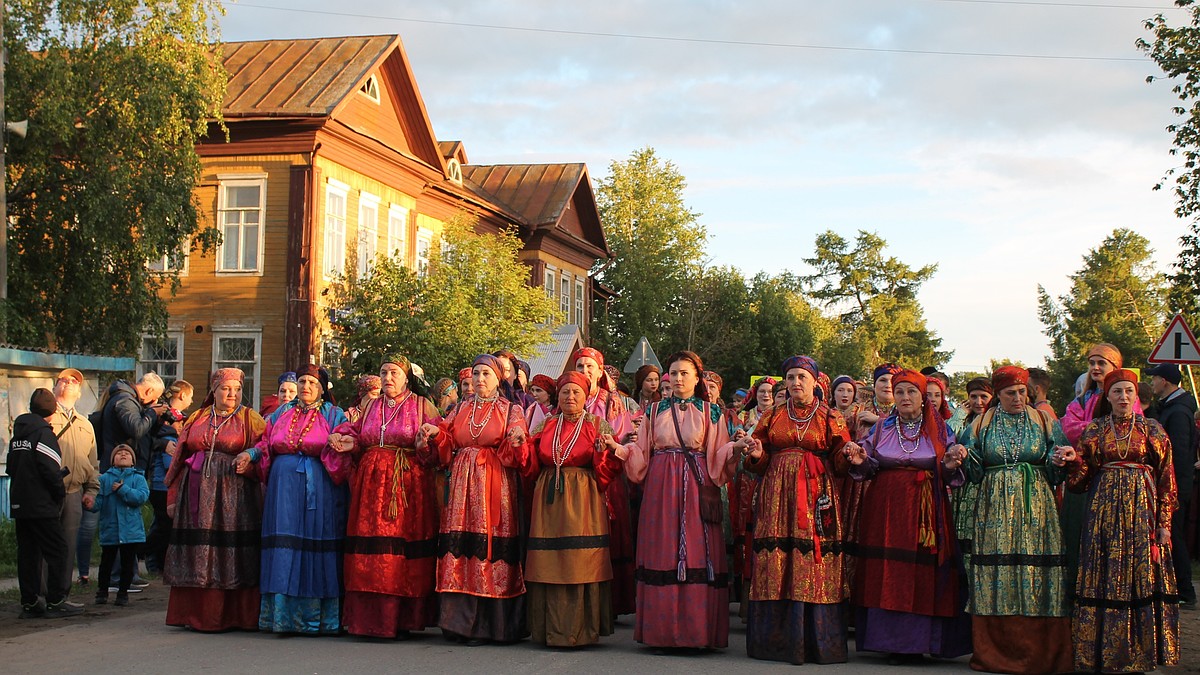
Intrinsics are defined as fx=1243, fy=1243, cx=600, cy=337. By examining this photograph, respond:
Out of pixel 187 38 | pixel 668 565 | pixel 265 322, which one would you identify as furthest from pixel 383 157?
pixel 668 565

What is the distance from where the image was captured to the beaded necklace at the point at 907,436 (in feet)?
26.7

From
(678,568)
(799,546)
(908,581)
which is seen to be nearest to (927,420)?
(908,581)

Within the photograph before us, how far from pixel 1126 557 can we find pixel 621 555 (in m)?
3.66

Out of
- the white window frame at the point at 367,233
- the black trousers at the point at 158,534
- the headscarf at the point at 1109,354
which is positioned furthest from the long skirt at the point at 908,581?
the white window frame at the point at 367,233

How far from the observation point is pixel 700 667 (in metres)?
7.73

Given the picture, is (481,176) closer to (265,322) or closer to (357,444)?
(265,322)

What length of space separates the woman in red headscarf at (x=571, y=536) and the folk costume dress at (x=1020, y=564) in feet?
7.95

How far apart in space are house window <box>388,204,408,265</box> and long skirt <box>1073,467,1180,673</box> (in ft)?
71.1

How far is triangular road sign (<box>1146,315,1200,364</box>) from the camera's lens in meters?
13.8

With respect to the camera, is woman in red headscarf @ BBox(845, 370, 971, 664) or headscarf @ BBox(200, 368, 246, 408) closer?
woman in red headscarf @ BBox(845, 370, 971, 664)

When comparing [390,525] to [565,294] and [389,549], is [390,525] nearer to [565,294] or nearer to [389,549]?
[389,549]

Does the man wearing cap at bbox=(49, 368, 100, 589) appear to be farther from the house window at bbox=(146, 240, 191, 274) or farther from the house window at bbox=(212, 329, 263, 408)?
the house window at bbox=(212, 329, 263, 408)

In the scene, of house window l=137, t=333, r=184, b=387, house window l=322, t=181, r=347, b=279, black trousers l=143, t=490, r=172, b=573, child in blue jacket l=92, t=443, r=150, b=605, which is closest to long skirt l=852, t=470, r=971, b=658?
child in blue jacket l=92, t=443, r=150, b=605

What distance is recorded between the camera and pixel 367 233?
26812 mm
